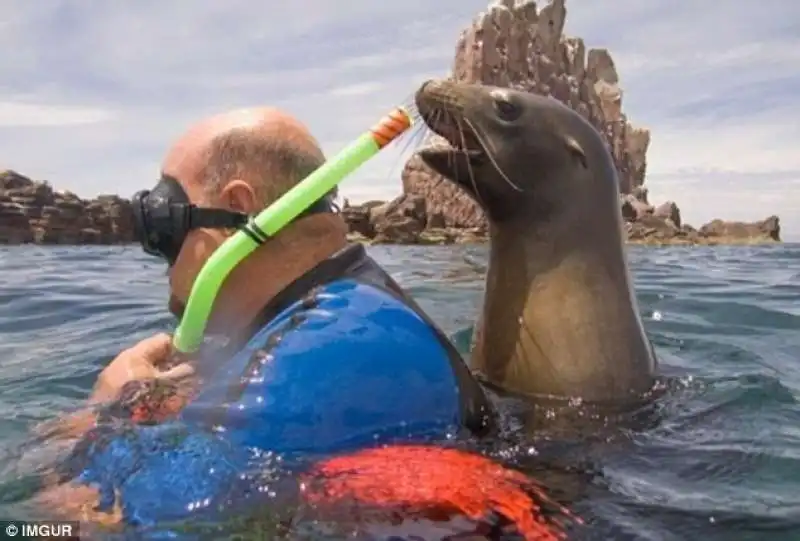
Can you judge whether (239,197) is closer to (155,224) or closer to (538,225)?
(155,224)

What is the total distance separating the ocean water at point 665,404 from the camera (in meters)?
3.02

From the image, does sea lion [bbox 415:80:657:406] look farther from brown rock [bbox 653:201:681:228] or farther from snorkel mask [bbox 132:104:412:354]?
brown rock [bbox 653:201:681:228]

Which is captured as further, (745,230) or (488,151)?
(745,230)

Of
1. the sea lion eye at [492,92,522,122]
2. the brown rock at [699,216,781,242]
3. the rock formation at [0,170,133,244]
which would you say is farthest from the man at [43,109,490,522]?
the brown rock at [699,216,781,242]

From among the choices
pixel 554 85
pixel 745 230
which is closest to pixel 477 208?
pixel 745 230

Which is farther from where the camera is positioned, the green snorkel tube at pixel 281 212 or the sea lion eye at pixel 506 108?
the sea lion eye at pixel 506 108

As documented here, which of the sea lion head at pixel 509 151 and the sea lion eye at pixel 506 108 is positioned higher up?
the sea lion eye at pixel 506 108

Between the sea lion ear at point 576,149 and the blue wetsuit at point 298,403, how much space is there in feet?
6.39

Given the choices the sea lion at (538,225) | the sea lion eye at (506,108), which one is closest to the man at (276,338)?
the sea lion at (538,225)

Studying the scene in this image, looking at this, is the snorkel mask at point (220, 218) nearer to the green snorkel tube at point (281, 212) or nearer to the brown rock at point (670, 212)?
the green snorkel tube at point (281, 212)

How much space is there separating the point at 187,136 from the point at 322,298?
0.74 meters

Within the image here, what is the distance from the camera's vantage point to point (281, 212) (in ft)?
9.44

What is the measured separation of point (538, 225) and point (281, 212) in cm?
206

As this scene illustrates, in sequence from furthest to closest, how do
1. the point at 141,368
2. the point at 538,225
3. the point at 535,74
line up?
the point at 535,74, the point at 538,225, the point at 141,368
